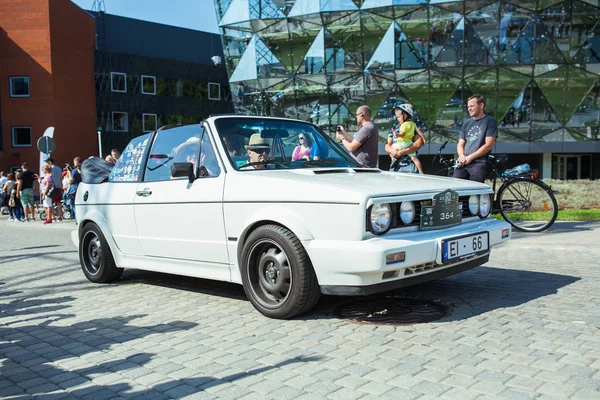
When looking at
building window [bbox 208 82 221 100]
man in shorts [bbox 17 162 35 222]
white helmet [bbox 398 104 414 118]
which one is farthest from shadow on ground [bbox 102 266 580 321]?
building window [bbox 208 82 221 100]

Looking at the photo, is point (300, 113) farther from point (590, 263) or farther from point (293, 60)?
point (590, 263)

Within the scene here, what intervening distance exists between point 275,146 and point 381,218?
5.04ft

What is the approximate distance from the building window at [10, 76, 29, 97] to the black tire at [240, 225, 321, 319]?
39749mm

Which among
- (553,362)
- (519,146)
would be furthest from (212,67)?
(553,362)

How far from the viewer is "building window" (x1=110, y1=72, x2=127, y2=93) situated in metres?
45.3

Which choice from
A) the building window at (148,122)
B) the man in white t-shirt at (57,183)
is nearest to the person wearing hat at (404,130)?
the man in white t-shirt at (57,183)

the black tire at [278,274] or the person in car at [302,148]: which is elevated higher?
the person in car at [302,148]

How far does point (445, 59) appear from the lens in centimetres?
2805

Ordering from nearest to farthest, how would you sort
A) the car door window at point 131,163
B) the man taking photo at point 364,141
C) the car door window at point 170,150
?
the car door window at point 170,150 < the car door window at point 131,163 < the man taking photo at point 364,141

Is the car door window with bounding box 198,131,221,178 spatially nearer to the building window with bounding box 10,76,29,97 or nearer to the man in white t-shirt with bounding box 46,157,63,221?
the man in white t-shirt with bounding box 46,157,63,221

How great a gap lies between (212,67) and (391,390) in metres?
53.7

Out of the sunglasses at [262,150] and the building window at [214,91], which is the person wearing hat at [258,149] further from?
the building window at [214,91]

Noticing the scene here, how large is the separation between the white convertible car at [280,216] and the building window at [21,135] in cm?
3689

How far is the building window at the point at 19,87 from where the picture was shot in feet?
128
